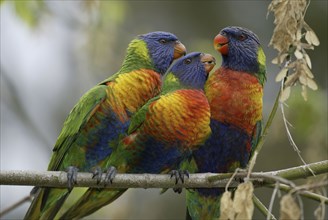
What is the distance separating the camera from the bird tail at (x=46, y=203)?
13.2 ft

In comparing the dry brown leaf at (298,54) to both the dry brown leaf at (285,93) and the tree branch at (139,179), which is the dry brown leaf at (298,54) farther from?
the tree branch at (139,179)

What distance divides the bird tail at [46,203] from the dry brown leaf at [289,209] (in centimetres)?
215

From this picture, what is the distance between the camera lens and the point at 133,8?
9.52 metres

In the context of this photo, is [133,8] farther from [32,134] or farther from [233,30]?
[233,30]

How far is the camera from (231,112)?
4.05m

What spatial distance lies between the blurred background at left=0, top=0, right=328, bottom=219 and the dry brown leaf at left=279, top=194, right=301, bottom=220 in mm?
2330

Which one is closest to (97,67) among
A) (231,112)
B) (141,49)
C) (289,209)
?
(141,49)

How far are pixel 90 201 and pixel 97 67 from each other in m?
1.11

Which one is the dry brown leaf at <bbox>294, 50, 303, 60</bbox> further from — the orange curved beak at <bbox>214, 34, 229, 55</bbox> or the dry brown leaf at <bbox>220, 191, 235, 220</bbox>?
the orange curved beak at <bbox>214, 34, 229, 55</bbox>

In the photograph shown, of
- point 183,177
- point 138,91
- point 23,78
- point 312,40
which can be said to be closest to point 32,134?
point 23,78

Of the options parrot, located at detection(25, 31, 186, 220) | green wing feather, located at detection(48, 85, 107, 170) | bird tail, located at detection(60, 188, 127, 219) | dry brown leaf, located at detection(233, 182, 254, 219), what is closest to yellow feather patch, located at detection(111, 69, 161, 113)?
parrot, located at detection(25, 31, 186, 220)

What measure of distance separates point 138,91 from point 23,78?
4.06m

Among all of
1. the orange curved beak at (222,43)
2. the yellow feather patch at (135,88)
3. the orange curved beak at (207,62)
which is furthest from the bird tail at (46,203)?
the orange curved beak at (222,43)

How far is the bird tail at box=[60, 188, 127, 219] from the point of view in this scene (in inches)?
164
